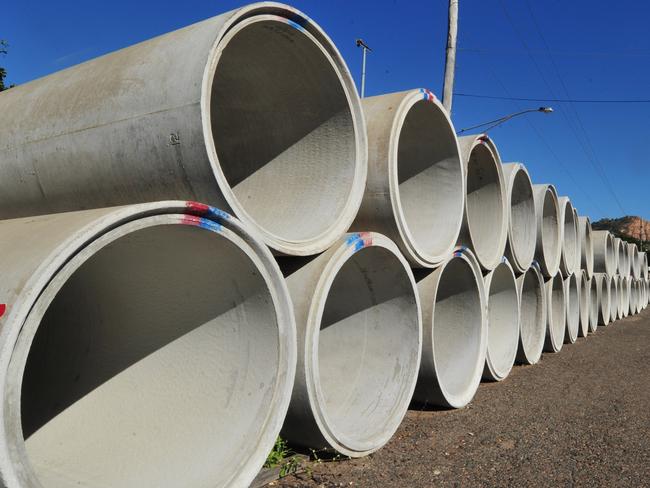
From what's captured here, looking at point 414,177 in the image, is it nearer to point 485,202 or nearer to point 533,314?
point 485,202

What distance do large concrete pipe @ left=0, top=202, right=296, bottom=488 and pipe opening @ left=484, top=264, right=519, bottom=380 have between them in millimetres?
3784

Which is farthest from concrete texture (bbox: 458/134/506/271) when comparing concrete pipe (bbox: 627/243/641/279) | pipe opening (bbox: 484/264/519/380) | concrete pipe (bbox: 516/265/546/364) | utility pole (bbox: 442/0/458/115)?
concrete pipe (bbox: 627/243/641/279)

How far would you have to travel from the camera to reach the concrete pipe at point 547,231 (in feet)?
21.5

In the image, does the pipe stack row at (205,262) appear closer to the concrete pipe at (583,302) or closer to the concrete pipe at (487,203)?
the concrete pipe at (487,203)

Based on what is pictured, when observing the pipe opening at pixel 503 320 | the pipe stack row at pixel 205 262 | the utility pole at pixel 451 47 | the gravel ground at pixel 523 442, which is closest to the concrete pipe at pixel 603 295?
the utility pole at pixel 451 47

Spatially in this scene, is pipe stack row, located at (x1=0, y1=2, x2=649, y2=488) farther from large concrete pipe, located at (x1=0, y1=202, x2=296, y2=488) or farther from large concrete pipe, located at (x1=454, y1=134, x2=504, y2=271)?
large concrete pipe, located at (x1=454, y1=134, x2=504, y2=271)

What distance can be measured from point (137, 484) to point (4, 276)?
1129 mm

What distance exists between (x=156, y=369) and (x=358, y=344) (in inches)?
64.9

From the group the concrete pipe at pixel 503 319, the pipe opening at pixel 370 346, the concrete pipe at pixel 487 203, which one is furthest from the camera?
the concrete pipe at pixel 503 319

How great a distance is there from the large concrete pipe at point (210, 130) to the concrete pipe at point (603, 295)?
9213 mm

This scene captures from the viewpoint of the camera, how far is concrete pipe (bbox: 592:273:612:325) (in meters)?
10.8

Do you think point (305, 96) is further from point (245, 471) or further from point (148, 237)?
point (245, 471)

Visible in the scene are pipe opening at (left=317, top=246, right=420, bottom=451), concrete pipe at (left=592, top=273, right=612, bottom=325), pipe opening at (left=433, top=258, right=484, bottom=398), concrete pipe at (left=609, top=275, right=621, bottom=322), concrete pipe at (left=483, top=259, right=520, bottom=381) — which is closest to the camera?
pipe opening at (left=317, top=246, right=420, bottom=451)

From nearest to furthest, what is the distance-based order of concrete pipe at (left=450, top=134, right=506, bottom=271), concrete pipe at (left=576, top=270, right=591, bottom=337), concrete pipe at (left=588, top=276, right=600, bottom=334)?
Result: concrete pipe at (left=450, top=134, right=506, bottom=271) < concrete pipe at (left=576, top=270, right=591, bottom=337) < concrete pipe at (left=588, top=276, right=600, bottom=334)
